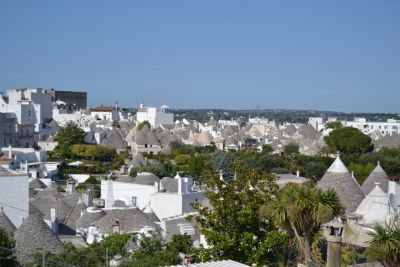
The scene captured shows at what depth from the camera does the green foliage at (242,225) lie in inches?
553

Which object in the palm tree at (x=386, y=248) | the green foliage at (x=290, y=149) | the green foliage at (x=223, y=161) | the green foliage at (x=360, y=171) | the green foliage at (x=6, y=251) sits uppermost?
the palm tree at (x=386, y=248)

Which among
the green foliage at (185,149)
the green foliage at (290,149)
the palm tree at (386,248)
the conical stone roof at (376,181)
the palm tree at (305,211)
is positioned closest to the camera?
the palm tree at (386,248)

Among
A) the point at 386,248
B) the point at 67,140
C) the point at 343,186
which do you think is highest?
the point at 386,248

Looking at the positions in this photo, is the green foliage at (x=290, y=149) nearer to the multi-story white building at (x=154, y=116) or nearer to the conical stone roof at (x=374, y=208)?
the multi-story white building at (x=154, y=116)

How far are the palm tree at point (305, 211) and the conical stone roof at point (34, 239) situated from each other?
6.98 meters

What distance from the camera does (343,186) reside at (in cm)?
2353

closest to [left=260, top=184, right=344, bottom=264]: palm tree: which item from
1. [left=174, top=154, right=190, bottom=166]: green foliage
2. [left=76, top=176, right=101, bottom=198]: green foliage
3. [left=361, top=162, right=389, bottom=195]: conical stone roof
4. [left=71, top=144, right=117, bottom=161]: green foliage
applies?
[left=361, top=162, right=389, bottom=195]: conical stone roof

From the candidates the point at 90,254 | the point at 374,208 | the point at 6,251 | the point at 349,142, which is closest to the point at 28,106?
the point at 349,142

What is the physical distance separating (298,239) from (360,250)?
4.16 meters

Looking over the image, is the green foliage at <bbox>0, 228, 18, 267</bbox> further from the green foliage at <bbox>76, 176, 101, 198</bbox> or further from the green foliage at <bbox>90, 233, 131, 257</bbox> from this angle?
the green foliage at <bbox>76, 176, 101, 198</bbox>

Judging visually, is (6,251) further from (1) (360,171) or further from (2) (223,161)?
(2) (223,161)

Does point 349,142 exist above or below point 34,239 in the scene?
below

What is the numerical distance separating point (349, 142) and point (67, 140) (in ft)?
93.3

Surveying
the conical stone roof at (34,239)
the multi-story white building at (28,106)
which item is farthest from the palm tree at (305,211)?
the multi-story white building at (28,106)
